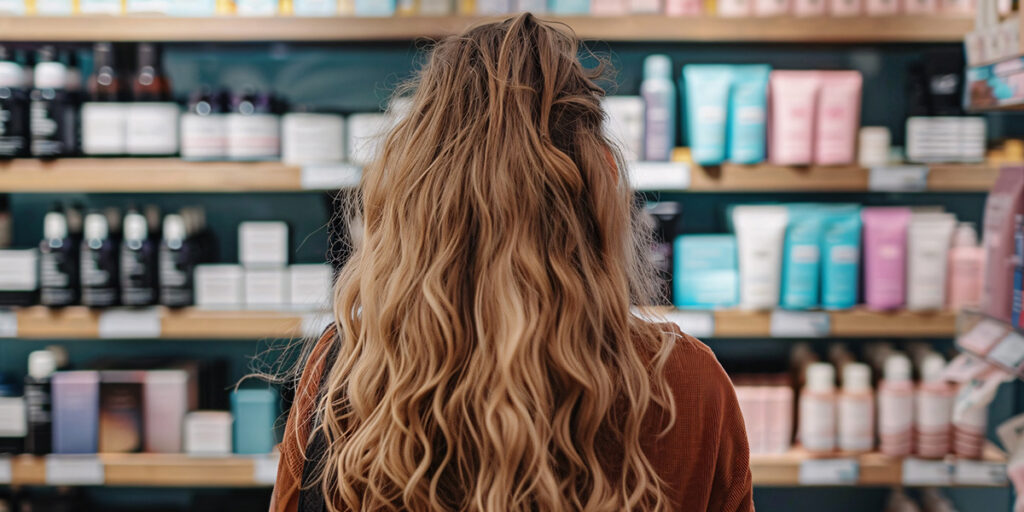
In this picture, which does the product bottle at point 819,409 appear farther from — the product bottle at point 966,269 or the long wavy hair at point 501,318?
the long wavy hair at point 501,318

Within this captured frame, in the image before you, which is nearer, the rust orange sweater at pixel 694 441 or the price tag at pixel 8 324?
the rust orange sweater at pixel 694 441

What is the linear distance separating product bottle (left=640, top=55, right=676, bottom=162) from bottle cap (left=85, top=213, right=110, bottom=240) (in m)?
1.34

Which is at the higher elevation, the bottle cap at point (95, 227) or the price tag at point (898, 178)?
the price tag at point (898, 178)

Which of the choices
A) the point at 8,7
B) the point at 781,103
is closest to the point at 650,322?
the point at 781,103

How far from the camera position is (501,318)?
676mm

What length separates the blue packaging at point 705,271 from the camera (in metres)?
1.84

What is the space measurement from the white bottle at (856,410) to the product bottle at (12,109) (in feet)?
6.99

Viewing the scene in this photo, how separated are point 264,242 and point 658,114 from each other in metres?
1.02

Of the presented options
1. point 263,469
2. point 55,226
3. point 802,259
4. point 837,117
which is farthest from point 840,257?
point 55,226

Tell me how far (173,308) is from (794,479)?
1603mm

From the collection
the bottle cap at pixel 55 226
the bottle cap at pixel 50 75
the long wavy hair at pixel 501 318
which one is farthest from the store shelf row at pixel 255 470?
the long wavy hair at pixel 501 318

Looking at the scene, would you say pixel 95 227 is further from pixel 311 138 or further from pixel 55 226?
pixel 311 138

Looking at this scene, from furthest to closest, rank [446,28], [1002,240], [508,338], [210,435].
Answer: [210,435] < [446,28] < [1002,240] < [508,338]

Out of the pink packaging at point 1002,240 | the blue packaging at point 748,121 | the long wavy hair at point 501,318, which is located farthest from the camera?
the blue packaging at point 748,121
